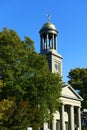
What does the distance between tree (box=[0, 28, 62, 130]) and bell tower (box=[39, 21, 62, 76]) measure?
26.0 m

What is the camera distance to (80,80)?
3504 inches

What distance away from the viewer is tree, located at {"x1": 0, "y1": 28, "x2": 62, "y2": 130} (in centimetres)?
4509

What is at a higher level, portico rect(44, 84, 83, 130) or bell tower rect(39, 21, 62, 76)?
bell tower rect(39, 21, 62, 76)

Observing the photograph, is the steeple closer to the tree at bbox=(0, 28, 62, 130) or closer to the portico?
the portico

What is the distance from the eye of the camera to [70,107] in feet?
253

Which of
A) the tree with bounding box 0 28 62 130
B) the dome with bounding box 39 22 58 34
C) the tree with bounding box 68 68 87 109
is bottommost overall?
the tree with bounding box 0 28 62 130

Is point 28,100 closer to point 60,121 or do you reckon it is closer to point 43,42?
point 60,121

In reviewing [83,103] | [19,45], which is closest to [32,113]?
[19,45]

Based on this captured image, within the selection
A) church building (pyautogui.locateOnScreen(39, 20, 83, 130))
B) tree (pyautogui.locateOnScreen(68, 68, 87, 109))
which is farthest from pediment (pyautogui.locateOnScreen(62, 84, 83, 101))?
tree (pyautogui.locateOnScreen(68, 68, 87, 109))

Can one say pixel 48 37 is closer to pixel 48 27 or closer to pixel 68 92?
pixel 48 27

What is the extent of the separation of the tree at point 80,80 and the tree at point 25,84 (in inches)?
1400

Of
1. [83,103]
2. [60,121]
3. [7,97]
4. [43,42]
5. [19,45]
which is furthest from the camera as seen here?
[83,103]

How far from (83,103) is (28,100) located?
1542 inches

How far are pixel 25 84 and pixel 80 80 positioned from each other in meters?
42.9
